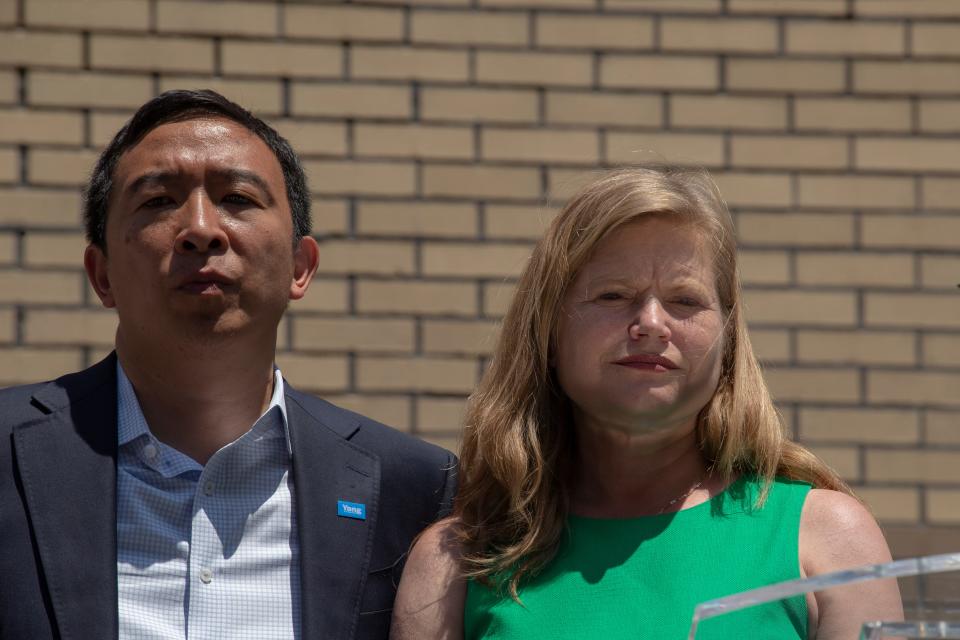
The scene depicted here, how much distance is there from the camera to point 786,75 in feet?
13.4

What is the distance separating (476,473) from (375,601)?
0.99ft

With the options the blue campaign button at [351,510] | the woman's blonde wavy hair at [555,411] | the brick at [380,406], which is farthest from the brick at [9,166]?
the woman's blonde wavy hair at [555,411]

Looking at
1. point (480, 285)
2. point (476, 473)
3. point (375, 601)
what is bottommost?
point (375, 601)

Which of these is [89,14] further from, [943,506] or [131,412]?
[943,506]

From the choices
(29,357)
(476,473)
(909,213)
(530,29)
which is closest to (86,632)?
(476,473)

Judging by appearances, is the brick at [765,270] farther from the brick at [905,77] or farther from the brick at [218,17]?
the brick at [218,17]

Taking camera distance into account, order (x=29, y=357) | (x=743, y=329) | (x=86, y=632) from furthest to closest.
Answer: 1. (x=29, y=357)
2. (x=743, y=329)
3. (x=86, y=632)

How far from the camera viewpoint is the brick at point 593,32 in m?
4.05

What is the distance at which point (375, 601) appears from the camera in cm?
258

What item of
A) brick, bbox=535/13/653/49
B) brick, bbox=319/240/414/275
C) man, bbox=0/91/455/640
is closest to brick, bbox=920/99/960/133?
brick, bbox=535/13/653/49

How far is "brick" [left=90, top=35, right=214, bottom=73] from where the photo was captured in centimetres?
399

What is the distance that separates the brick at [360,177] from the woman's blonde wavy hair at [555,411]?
1.51 metres

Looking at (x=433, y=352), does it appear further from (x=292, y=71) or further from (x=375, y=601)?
(x=375, y=601)

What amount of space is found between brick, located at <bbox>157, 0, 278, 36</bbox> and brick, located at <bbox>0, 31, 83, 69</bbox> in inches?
11.0
